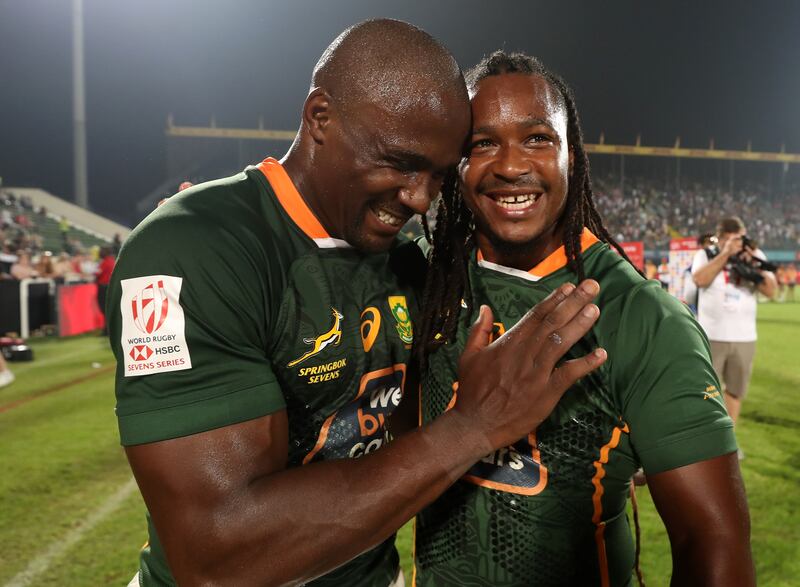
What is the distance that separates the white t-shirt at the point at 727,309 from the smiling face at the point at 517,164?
4.47 meters

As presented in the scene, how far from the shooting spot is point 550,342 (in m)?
1.21

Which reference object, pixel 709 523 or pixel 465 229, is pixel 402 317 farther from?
pixel 709 523

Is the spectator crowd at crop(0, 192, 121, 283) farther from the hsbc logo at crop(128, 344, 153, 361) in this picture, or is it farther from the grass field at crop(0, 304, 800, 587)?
the hsbc logo at crop(128, 344, 153, 361)

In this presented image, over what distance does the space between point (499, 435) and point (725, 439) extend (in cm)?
51

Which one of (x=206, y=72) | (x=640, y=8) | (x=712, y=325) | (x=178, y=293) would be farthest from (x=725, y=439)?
(x=640, y=8)

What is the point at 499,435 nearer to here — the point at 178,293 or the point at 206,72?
the point at 178,293

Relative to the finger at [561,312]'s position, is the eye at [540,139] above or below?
above

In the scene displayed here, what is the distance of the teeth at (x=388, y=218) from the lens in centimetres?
150

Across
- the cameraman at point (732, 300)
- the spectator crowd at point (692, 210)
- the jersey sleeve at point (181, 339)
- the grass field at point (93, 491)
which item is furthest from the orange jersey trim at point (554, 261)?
the spectator crowd at point (692, 210)

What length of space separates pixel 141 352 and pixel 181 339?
0.25 feet

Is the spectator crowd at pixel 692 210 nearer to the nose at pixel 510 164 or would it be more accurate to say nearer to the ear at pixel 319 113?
the nose at pixel 510 164

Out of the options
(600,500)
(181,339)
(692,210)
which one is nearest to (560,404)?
(600,500)

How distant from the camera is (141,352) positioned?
3.63 ft

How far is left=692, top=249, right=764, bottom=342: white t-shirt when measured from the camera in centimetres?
548
